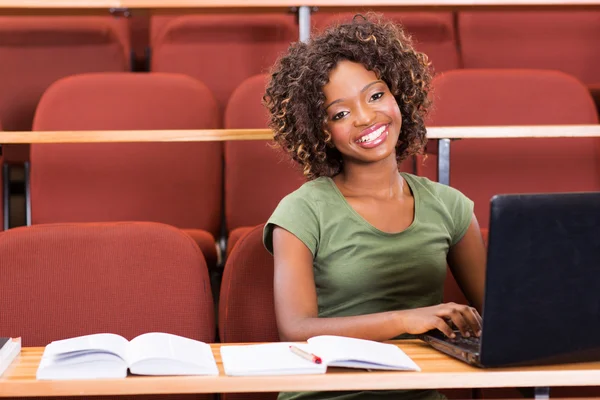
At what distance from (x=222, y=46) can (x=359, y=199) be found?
0.78m

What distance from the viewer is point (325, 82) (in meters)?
0.91

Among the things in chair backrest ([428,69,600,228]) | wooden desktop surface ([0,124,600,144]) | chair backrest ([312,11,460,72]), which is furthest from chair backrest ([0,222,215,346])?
chair backrest ([312,11,460,72])

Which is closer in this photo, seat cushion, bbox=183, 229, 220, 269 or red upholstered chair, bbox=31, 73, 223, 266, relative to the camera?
seat cushion, bbox=183, 229, 220, 269

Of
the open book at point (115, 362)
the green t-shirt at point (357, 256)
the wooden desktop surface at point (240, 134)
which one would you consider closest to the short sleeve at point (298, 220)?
the green t-shirt at point (357, 256)

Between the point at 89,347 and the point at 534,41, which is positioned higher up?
the point at 534,41

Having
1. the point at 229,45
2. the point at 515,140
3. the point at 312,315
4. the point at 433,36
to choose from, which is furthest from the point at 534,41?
the point at 312,315

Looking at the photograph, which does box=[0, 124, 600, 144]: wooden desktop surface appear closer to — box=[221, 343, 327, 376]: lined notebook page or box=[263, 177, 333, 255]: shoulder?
box=[263, 177, 333, 255]: shoulder

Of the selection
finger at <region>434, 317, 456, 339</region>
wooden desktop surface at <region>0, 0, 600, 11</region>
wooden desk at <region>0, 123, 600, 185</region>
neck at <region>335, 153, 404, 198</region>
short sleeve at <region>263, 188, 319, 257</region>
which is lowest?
finger at <region>434, 317, 456, 339</region>

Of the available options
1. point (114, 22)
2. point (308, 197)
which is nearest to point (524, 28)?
point (114, 22)

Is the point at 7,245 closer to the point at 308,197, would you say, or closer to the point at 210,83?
the point at 308,197

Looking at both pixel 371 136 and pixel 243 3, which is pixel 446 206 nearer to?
pixel 371 136

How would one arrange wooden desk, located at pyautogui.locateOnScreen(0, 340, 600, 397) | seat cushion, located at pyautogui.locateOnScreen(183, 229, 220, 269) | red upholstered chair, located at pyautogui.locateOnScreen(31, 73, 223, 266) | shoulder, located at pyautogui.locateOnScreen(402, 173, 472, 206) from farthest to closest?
1. red upholstered chair, located at pyautogui.locateOnScreen(31, 73, 223, 266)
2. seat cushion, located at pyautogui.locateOnScreen(183, 229, 220, 269)
3. shoulder, located at pyautogui.locateOnScreen(402, 173, 472, 206)
4. wooden desk, located at pyautogui.locateOnScreen(0, 340, 600, 397)

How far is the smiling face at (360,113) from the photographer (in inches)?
35.5

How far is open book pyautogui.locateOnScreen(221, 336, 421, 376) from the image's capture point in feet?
1.74
